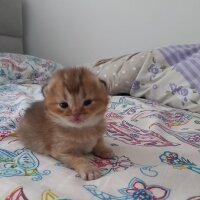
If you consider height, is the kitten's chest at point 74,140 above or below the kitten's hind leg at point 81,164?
above

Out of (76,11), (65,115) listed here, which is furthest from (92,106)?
(76,11)

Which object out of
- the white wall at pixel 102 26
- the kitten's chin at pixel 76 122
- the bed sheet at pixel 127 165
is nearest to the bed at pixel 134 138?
the bed sheet at pixel 127 165

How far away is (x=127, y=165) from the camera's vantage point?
0.92m

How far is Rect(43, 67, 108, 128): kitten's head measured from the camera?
881 millimetres

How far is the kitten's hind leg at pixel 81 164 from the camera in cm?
84

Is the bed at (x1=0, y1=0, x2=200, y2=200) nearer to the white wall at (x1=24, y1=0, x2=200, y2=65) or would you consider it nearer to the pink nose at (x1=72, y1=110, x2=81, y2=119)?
the pink nose at (x1=72, y1=110, x2=81, y2=119)

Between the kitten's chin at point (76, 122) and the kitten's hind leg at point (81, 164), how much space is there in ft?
0.28

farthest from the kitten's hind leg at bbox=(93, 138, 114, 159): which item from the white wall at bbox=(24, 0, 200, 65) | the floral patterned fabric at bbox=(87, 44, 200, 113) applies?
the white wall at bbox=(24, 0, 200, 65)

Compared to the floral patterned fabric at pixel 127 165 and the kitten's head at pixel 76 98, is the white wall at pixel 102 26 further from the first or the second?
the kitten's head at pixel 76 98

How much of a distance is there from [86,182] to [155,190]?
169 mm

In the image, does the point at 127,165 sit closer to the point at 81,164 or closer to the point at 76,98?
the point at 81,164

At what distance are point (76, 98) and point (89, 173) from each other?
0.19 meters

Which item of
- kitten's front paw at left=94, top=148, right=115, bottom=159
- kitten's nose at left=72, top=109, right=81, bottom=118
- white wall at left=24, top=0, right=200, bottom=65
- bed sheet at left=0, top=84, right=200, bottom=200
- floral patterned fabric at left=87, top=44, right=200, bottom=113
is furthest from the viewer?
→ white wall at left=24, top=0, right=200, bottom=65

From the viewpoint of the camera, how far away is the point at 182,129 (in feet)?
4.41
